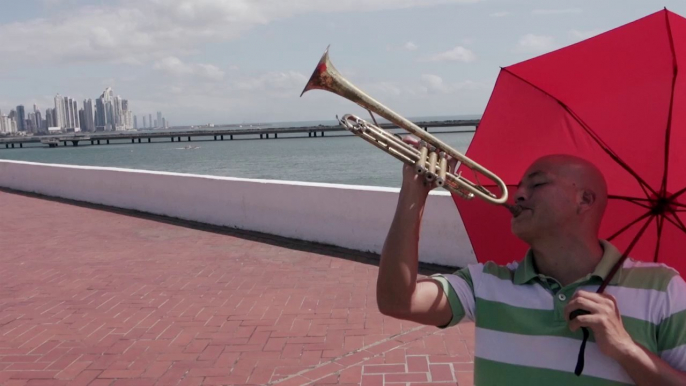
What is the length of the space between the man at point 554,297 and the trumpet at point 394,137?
0.16 feet

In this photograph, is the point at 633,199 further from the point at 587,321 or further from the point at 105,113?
the point at 105,113

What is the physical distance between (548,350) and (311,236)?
5922mm

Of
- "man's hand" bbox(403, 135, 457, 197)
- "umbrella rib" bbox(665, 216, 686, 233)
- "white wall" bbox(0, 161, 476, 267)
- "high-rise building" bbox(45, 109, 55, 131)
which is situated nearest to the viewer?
"man's hand" bbox(403, 135, 457, 197)

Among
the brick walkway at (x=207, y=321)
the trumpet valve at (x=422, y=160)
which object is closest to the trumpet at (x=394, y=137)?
the trumpet valve at (x=422, y=160)

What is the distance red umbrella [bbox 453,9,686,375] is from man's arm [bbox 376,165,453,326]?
39cm

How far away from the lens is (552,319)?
1.64 metres

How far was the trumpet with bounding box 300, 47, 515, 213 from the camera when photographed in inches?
61.6

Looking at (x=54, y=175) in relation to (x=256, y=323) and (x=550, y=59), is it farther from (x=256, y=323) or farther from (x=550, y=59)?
(x=550, y=59)

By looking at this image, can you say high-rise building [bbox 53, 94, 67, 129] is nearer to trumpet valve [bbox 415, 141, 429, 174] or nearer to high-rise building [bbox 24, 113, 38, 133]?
high-rise building [bbox 24, 113, 38, 133]

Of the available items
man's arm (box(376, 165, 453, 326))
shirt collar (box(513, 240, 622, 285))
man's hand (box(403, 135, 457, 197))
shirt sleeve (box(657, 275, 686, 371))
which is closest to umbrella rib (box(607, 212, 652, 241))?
shirt collar (box(513, 240, 622, 285))

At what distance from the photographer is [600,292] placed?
1606mm

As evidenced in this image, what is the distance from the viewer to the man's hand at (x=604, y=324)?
1.48 m

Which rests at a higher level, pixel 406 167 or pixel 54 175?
pixel 406 167

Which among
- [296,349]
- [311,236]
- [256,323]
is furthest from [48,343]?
[311,236]
